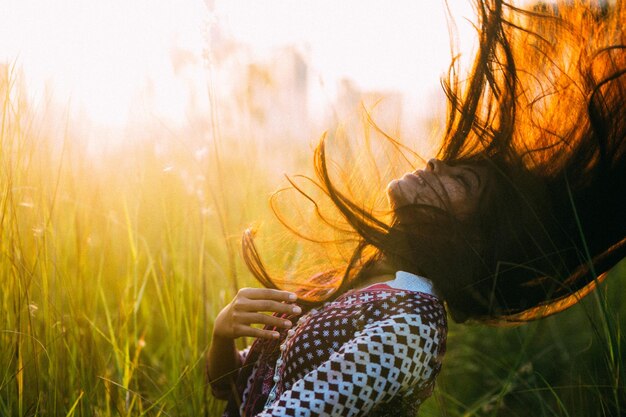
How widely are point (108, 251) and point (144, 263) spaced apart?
0.37m

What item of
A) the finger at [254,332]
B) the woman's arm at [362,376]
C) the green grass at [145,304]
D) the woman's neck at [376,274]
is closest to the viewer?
the woman's arm at [362,376]

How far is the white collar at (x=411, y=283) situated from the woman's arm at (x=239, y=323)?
0.17 meters

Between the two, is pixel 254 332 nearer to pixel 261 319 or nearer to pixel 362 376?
pixel 261 319

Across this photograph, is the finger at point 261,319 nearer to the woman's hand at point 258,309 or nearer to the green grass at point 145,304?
the woman's hand at point 258,309

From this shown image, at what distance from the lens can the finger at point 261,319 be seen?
1.23m

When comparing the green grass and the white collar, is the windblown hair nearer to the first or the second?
the white collar

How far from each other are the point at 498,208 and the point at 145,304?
1.19 metres

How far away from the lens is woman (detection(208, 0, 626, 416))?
4.03 feet

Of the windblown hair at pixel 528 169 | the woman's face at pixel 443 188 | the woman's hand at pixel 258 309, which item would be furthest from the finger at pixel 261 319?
the woman's face at pixel 443 188

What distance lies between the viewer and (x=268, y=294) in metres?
1.26

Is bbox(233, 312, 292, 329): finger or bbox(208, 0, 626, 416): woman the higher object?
bbox(208, 0, 626, 416): woman

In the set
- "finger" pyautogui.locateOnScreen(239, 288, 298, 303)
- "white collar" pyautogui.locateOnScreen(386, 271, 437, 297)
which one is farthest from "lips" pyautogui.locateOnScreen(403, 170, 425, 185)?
"finger" pyautogui.locateOnScreen(239, 288, 298, 303)

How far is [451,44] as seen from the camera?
4.53 feet

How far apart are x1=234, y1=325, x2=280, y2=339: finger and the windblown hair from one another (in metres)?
0.16
